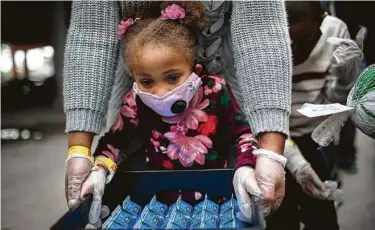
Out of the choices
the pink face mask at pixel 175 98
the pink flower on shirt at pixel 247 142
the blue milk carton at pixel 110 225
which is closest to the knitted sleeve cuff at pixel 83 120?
the pink face mask at pixel 175 98

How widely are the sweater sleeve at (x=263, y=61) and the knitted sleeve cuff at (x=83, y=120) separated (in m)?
0.33

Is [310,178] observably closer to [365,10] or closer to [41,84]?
[365,10]

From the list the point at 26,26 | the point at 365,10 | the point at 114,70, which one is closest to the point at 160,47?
the point at 114,70

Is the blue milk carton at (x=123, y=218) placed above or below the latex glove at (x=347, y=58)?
below

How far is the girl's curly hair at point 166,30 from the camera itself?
1155 mm

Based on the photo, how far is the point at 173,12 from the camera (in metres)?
1.17

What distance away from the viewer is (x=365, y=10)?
1514 mm

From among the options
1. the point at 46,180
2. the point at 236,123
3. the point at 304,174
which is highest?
the point at 236,123

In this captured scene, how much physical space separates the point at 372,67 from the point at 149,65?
0.48 metres

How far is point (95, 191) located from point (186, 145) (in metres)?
0.26

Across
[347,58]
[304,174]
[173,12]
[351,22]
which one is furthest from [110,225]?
[351,22]

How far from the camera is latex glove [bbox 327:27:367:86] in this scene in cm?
136

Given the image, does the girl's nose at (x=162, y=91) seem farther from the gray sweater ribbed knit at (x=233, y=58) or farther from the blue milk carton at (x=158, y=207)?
the blue milk carton at (x=158, y=207)

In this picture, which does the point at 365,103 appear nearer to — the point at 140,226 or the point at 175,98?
the point at 175,98
